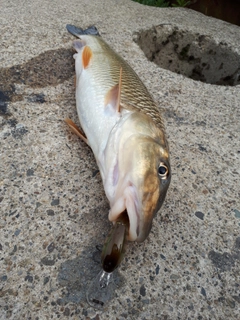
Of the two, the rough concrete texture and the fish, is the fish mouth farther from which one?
the rough concrete texture

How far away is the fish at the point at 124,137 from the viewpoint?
54.7 inches

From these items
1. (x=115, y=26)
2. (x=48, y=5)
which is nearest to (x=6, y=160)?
(x=115, y=26)

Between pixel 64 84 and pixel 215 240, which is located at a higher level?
pixel 64 84

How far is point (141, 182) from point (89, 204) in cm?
46

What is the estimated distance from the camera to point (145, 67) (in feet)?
9.57

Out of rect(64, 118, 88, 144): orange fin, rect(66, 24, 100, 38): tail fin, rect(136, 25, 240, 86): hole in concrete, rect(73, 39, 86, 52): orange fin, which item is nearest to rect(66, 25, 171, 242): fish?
rect(64, 118, 88, 144): orange fin

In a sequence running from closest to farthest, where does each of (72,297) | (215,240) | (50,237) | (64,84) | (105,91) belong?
1. (72,297)
2. (50,237)
3. (215,240)
4. (105,91)
5. (64,84)

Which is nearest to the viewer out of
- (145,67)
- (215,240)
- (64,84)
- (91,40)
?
(215,240)

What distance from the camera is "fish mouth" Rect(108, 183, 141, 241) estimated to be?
1.35m

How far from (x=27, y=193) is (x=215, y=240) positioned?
1.09 m

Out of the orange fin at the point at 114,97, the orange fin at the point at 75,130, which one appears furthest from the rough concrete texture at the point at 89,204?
the orange fin at the point at 114,97

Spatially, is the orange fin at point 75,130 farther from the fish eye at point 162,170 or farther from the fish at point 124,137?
the fish eye at point 162,170

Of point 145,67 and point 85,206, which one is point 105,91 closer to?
point 85,206

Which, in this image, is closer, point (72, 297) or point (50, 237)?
point (72, 297)
